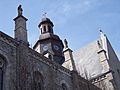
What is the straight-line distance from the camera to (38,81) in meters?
17.5

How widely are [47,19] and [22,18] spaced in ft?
56.5

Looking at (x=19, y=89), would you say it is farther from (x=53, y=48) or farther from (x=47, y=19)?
(x=47, y=19)

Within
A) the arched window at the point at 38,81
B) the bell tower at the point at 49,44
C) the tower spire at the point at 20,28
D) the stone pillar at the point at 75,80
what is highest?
the bell tower at the point at 49,44

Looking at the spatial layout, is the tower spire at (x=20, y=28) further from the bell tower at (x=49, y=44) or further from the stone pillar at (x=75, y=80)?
the bell tower at (x=49, y=44)

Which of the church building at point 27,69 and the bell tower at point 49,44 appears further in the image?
the bell tower at point 49,44

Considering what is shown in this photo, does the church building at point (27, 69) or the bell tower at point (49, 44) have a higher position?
the bell tower at point (49, 44)

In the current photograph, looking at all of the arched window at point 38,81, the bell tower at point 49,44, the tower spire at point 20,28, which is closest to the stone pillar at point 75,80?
the arched window at point 38,81

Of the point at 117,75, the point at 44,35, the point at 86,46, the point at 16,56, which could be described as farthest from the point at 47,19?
the point at 16,56

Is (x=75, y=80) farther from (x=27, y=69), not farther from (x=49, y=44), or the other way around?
(x=49, y=44)

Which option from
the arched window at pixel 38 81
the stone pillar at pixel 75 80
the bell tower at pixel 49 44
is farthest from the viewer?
the bell tower at pixel 49 44

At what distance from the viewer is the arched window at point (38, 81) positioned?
17038 mm

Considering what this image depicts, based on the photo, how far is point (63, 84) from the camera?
19.8 m

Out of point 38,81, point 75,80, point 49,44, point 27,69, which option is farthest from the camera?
point 49,44

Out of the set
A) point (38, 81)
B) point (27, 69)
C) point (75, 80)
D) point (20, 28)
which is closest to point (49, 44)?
point (75, 80)
